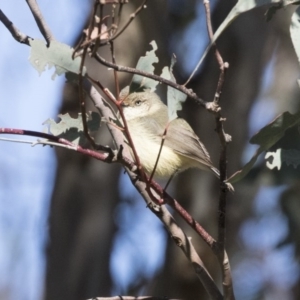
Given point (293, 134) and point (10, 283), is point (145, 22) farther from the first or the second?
point (10, 283)

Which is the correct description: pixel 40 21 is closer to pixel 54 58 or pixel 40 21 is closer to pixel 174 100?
pixel 54 58

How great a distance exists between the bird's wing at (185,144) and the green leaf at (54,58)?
152 centimetres

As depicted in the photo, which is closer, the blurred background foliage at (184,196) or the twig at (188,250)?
A: the twig at (188,250)

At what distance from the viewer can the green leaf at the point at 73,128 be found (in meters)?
1.68

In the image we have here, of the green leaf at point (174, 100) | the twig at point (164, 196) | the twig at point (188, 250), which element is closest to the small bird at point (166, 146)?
the twig at point (164, 196)

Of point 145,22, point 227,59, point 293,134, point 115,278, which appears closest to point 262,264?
point 115,278

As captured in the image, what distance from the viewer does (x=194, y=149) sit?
3.10 m

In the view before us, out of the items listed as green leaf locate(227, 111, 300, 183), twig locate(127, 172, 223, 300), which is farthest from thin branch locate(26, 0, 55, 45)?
green leaf locate(227, 111, 300, 183)

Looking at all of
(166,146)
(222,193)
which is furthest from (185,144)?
(222,193)

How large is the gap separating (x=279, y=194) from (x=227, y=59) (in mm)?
1244

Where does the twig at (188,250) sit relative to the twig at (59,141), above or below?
below

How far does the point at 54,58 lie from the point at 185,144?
63.9 inches

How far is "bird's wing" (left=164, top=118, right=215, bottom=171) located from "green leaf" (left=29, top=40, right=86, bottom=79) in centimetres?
152

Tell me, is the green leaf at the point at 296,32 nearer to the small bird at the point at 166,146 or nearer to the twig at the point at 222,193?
the twig at the point at 222,193
